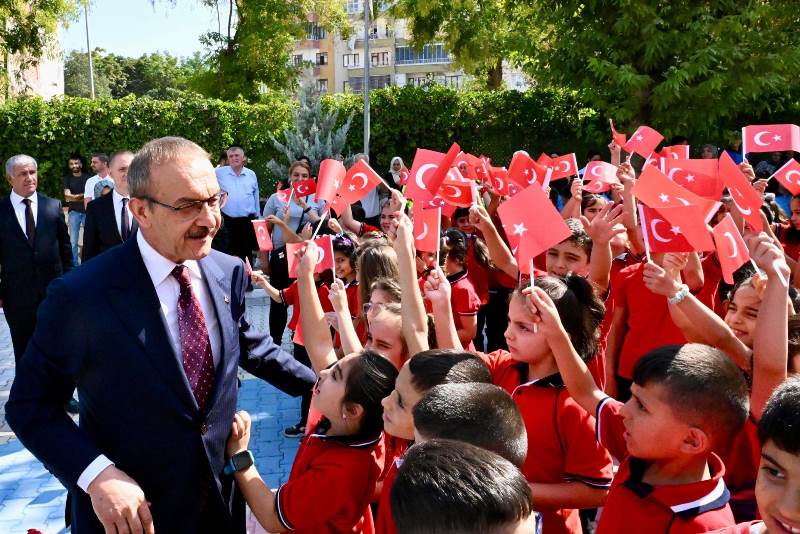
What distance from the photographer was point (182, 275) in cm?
246

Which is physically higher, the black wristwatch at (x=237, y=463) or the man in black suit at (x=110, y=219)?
the man in black suit at (x=110, y=219)

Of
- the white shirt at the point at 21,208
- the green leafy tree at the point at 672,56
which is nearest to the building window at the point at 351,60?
the green leafy tree at the point at 672,56

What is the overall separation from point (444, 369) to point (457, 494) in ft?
3.50

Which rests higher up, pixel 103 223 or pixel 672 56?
pixel 672 56

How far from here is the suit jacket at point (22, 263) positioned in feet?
21.2

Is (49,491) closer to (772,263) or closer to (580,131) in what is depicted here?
(772,263)

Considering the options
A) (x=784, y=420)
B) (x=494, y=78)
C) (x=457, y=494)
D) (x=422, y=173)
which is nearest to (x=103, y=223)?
(x=422, y=173)

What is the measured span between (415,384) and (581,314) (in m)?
0.97

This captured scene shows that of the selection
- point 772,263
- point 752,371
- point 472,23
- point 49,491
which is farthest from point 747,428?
point 472,23

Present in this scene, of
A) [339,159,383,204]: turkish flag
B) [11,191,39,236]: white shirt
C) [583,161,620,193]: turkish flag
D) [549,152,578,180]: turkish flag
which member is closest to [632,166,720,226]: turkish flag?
[339,159,383,204]: turkish flag

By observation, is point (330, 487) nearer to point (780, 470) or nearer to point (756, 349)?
point (780, 470)

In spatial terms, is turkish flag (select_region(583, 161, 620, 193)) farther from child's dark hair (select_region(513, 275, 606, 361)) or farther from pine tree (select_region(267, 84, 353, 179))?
pine tree (select_region(267, 84, 353, 179))

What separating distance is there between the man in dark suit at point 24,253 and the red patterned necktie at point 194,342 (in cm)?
457

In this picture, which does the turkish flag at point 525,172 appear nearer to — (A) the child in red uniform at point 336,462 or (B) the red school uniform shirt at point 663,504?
(A) the child in red uniform at point 336,462
